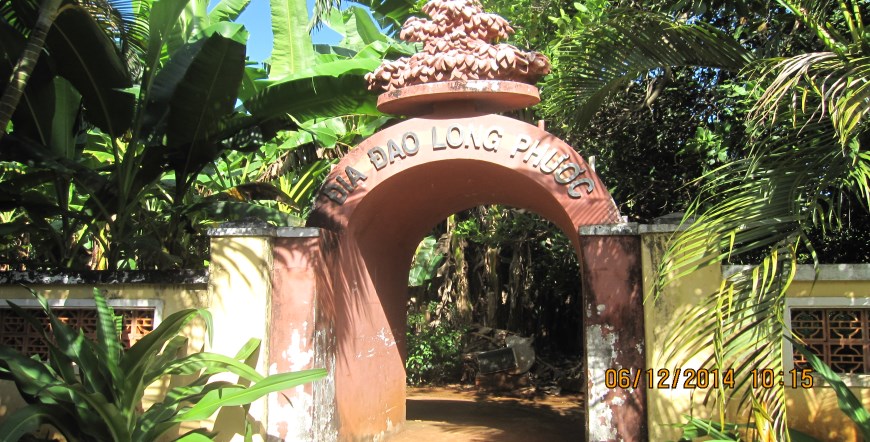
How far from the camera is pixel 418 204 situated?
820cm

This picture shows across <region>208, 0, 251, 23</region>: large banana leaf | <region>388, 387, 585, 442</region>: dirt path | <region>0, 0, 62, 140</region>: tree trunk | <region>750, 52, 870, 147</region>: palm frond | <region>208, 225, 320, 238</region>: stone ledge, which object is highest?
<region>208, 0, 251, 23</region>: large banana leaf

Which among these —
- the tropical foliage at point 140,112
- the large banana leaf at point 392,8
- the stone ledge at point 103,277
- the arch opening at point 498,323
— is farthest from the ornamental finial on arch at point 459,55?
the large banana leaf at point 392,8

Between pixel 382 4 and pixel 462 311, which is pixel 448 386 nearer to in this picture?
pixel 462 311

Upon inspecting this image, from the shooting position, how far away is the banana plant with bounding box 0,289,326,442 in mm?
5184

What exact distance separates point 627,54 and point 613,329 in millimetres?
2158

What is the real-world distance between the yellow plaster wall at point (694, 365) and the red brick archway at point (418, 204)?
0.14m

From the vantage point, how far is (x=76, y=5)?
605cm

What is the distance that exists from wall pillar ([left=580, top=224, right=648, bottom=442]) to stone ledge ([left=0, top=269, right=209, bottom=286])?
317cm

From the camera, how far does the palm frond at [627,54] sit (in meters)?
5.42

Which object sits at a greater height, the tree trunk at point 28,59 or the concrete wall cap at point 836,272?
the tree trunk at point 28,59

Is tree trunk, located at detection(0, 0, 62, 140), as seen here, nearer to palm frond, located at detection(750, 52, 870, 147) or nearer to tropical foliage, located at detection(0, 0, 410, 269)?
tropical foliage, located at detection(0, 0, 410, 269)

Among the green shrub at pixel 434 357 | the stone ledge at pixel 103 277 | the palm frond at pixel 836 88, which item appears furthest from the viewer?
the green shrub at pixel 434 357

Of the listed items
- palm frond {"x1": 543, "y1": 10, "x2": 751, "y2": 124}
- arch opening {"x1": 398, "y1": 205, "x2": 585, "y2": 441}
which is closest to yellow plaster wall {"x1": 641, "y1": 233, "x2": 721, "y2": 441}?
palm frond {"x1": 543, "y1": 10, "x2": 751, "y2": 124}
